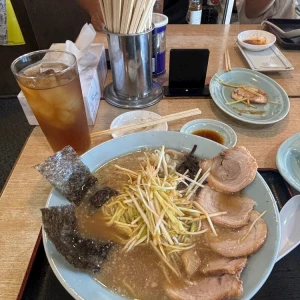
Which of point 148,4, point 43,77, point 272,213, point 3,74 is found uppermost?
point 148,4

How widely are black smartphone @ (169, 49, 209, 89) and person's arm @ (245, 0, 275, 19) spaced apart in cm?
147

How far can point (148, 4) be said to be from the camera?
3.59 feet

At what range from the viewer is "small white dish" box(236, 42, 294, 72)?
5.26 ft

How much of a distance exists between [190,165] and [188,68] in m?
0.62

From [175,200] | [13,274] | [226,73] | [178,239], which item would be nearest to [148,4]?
[226,73]

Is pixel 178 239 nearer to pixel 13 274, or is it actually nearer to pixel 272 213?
pixel 272 213

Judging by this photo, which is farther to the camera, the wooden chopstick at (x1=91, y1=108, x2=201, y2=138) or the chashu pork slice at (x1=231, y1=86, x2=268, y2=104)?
the chashu pork slice at (x1=231, y1=86, x2=268, y2=104)

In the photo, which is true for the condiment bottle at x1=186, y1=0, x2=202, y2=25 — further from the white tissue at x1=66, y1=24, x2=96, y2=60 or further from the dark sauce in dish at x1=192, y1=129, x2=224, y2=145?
the dark sauce in dish at x1=192, y1=129, x2=224, y2=145

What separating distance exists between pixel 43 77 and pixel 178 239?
27.3 inches

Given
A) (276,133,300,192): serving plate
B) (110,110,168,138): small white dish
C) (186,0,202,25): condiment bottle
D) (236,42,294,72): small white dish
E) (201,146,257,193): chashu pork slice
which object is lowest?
(186,0,202,25): condiment bottle

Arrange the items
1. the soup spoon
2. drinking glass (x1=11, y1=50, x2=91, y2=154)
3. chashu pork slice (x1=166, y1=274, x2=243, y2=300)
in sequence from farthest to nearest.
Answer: drinking glass (x1=11, y1=50, x2=91, y2=154) → the soup spoon → chashu pork slice (x1=166, y1=274, x2=243, y2=300)

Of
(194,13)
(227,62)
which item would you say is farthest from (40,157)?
(194,13)

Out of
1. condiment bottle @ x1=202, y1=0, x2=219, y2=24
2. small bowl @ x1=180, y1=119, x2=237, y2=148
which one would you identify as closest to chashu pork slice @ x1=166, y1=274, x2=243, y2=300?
small bowl @ x1=180, y1=119, x2=237, y2=148

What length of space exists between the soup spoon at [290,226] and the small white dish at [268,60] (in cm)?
95
